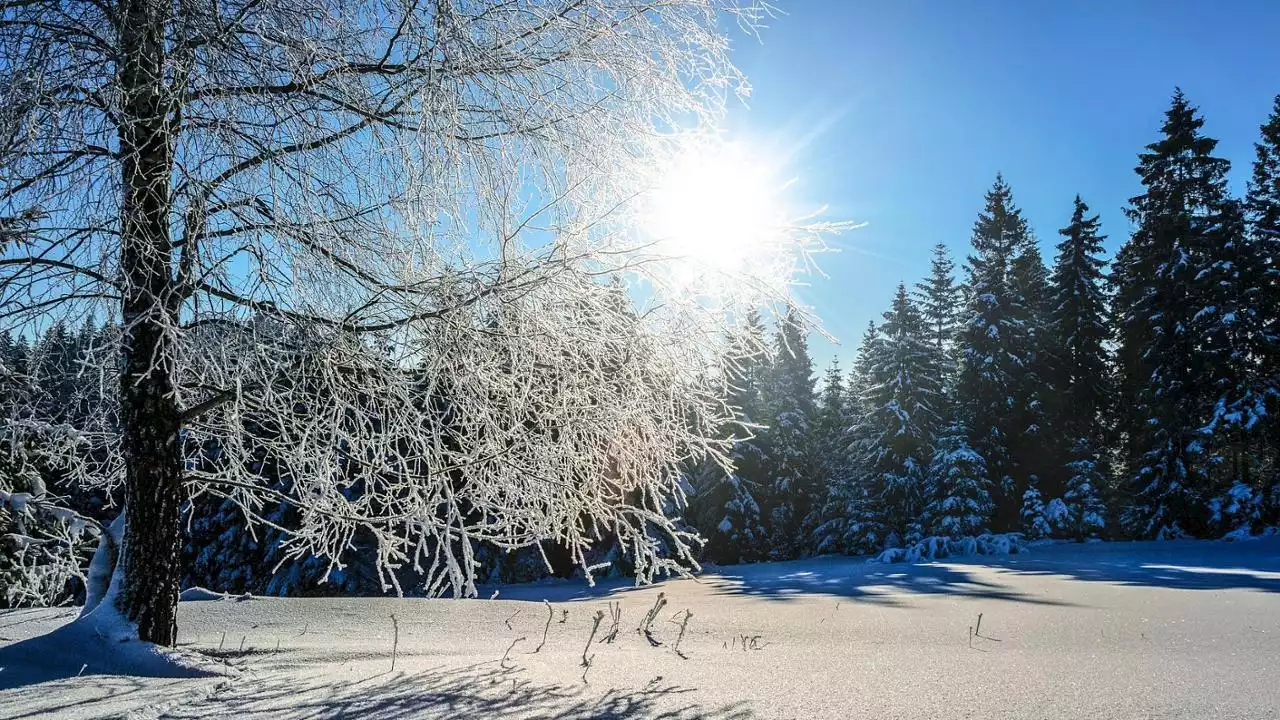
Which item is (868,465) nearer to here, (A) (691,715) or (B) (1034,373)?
Result: (B) (1034,373)

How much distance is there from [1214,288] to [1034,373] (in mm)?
6195

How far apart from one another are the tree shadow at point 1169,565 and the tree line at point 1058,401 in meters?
2.77

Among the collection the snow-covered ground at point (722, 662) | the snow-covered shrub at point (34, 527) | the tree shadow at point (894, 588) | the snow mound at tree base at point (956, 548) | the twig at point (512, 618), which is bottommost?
the snow mound at tree base at point (956, 548)

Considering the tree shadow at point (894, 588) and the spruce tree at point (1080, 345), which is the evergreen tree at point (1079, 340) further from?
the tree shadow at point (894, 588)

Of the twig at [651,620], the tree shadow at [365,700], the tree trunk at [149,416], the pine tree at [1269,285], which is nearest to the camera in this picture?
the tree shadow at [365,700]

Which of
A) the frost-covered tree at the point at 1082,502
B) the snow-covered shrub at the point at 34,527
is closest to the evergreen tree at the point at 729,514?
the frost-covered tree at the point at 1082,502

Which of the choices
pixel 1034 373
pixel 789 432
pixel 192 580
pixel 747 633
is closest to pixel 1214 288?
pixel 1034 373

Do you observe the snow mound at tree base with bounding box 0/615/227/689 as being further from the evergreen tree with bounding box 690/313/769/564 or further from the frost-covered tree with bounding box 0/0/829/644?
the evergreen tree with bounding box 690/313/769/564

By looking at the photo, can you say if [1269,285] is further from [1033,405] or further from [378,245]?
[378,245]

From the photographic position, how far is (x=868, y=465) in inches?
1000

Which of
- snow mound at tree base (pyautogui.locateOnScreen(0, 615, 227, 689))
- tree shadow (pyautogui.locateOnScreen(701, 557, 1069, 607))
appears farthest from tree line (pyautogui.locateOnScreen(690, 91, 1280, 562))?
snow mound at tree base (pyautogui.locateOnScreen(0, 615, 227, 689))

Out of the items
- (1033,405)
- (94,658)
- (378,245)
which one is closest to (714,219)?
(378,245)

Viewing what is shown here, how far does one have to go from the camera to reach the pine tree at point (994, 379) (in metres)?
23.3

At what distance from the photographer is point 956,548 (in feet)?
61.8
